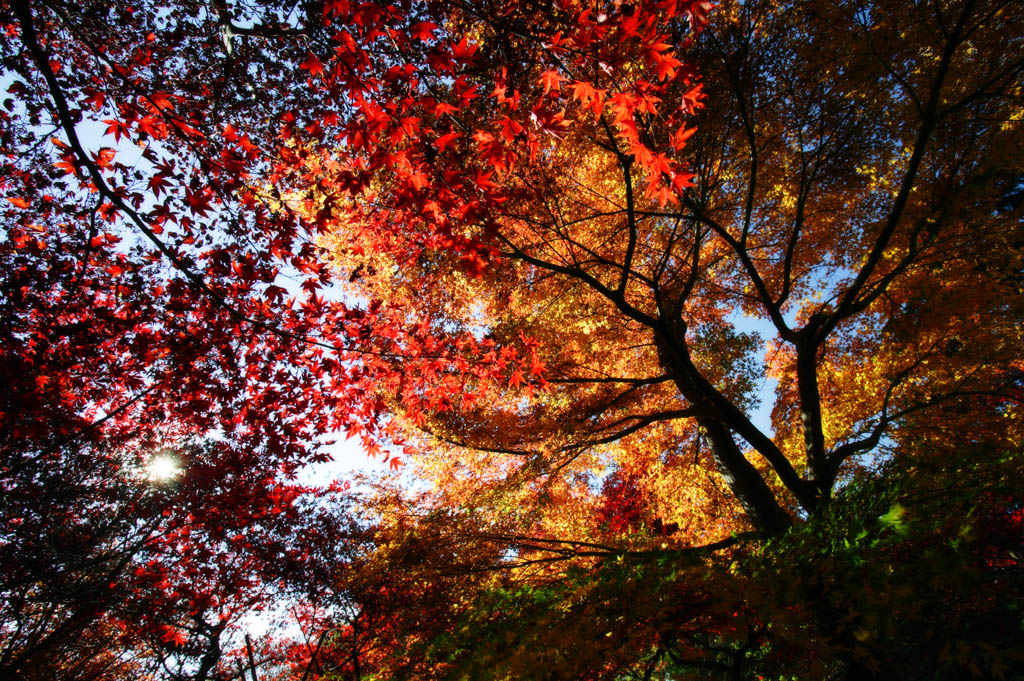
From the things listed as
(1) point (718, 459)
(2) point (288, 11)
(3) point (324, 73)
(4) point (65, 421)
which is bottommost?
(1) point (718, 459)

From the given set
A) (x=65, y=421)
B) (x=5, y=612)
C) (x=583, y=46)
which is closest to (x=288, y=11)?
(x=583, y=46)

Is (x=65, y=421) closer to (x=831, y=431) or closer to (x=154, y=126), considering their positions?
(x=154, y=126)

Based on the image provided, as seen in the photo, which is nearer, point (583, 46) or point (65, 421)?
point (583, 46)

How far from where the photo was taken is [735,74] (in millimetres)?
4605

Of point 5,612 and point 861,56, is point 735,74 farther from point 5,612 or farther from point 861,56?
point 5,612

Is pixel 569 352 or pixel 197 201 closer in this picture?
pixel 197 201

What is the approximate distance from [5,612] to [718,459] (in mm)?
10376

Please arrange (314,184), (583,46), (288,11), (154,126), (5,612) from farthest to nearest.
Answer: (5,612), (314,184), (288,11), (154,126), (583,46)

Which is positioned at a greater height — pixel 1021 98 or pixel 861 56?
pixel 861 56

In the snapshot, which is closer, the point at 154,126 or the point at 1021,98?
the point at 154,126

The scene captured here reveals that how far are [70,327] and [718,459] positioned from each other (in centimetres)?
815

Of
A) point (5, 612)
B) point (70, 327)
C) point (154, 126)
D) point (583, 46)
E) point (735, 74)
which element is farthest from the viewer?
point (5, 612)

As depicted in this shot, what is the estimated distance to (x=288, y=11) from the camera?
412cm

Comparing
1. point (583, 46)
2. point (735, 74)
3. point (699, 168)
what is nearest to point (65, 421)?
point (583, 46)
